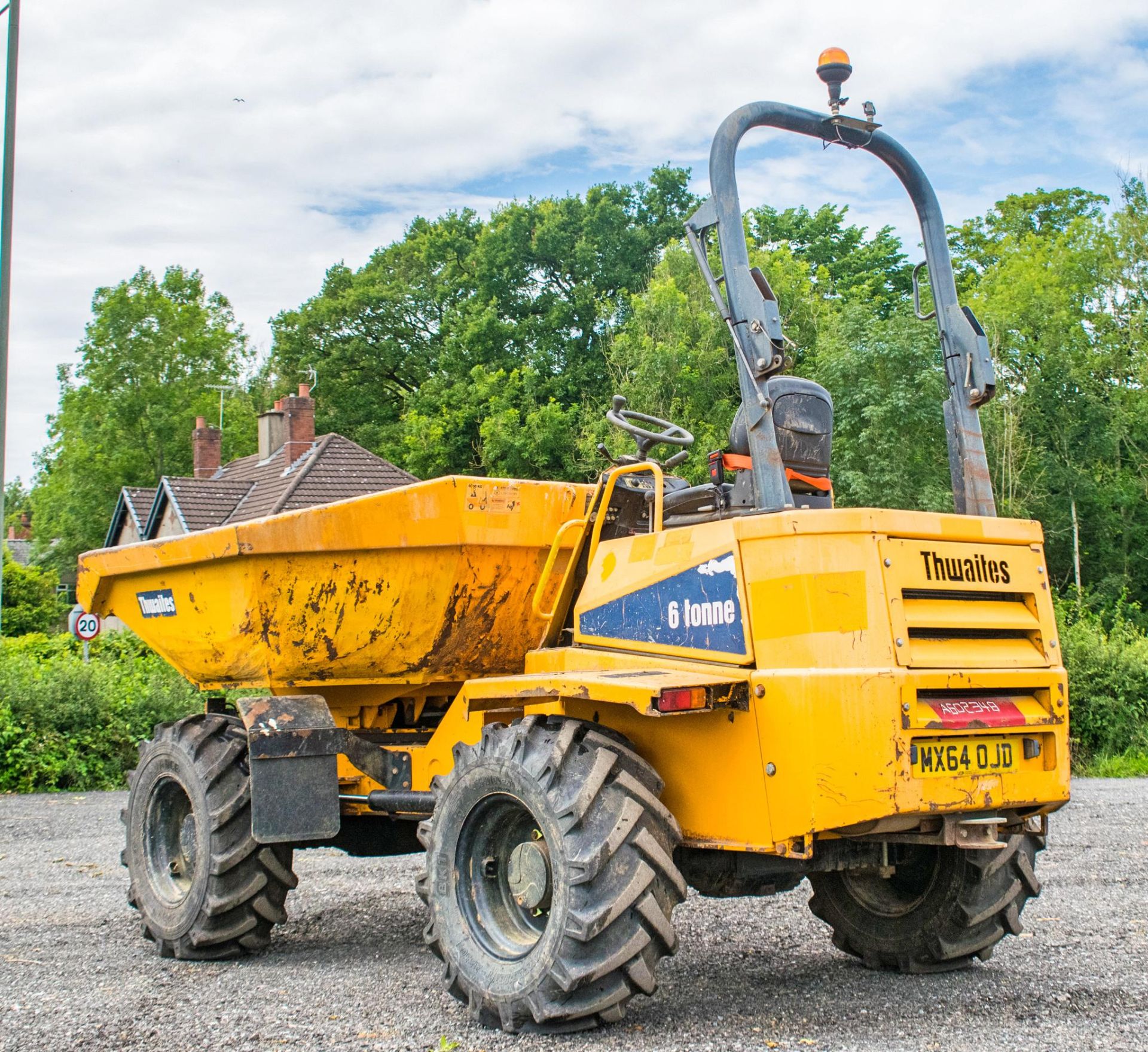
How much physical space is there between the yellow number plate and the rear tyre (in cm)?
78

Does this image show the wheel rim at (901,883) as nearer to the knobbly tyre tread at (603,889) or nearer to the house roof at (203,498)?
the knobbly tyre tread at (603,889)

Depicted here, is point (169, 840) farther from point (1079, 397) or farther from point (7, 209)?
point (1079, 397)

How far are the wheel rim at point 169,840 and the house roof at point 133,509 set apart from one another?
37.6 m

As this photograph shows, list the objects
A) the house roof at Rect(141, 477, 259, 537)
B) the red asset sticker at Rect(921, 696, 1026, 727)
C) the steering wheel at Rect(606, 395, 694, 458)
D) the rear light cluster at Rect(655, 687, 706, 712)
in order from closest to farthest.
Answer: the rear light cluster at Rect(655, 687, 706, 712) → the red asset sticker at Rect(921, 696, 1026, 727) → the steering wheel at Rect(606, 395, 694, 458) → the house roof at Rect(141, 477, 259, 537)

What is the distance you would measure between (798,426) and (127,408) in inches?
2119

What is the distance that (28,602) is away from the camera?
42.7m

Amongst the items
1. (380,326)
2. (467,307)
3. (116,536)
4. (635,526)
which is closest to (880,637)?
(635,526)

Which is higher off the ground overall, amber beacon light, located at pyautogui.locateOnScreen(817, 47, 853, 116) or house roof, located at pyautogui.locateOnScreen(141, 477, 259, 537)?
house roof, located at pyautogui.locateOnScreen(141, 477, 259, 537)

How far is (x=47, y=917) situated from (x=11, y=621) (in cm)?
3585

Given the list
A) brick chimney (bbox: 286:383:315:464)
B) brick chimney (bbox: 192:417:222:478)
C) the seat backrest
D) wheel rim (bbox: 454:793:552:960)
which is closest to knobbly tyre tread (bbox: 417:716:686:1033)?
wheel rim (bbox: 454:793:552:960)

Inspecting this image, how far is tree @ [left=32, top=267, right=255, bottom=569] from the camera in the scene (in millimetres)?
54219

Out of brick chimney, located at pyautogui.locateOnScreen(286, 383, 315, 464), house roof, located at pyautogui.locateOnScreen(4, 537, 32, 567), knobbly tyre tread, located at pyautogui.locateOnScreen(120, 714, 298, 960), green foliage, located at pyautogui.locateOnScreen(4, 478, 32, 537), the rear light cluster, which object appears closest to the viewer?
the rear light cluster

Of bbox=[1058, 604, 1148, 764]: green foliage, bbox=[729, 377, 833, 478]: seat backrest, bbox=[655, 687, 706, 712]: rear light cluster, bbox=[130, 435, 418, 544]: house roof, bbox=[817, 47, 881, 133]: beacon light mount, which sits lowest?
bbox=[1058, 604, 1148, 764]: green foliage

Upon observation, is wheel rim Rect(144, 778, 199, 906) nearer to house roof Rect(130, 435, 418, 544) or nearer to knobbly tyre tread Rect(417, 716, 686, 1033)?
knobbly tyre tread Rect(417, 716, 686, 1033)
